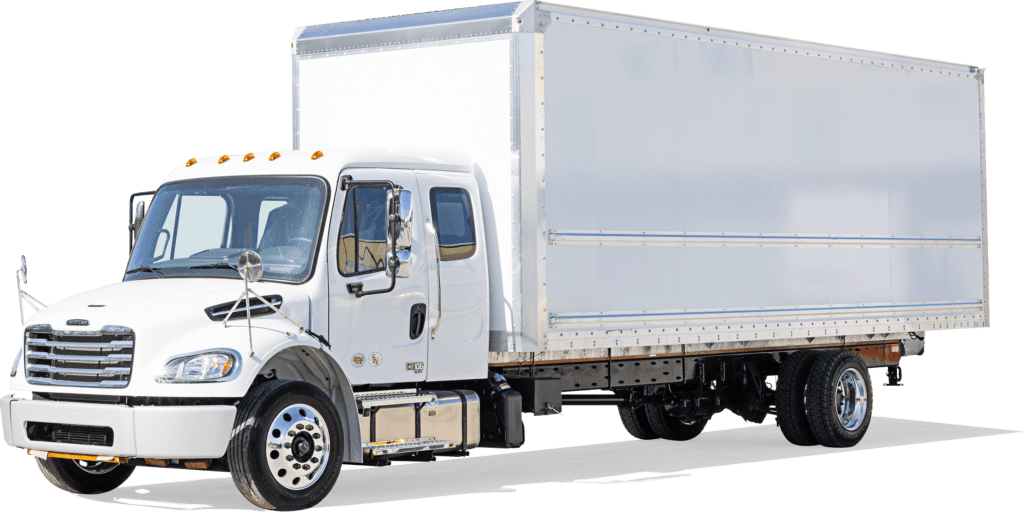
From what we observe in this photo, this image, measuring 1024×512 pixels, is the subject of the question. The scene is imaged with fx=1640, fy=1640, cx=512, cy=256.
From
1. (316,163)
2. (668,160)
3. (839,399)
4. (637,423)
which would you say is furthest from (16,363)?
(839,399)

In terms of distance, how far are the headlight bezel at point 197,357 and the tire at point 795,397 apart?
7.28 m

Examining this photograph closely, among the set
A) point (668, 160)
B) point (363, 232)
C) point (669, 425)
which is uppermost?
point (668, 160)

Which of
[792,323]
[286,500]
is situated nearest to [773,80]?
[792,323]

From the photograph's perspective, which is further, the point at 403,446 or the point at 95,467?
the point at 95,467

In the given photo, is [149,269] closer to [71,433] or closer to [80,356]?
[80,356]

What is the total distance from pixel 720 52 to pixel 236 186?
515cm

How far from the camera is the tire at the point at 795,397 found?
1756 cm

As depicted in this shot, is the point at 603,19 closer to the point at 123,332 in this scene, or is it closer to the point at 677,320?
the point at 677,320

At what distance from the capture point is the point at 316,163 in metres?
13.6

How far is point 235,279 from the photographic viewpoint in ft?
43.4

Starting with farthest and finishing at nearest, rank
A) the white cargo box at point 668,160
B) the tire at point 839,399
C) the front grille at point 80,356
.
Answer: the tire at point 839,399, the white cargo box at point 668,160, the front grille at point 80,356

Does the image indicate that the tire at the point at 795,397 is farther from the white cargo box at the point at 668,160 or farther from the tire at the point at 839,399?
the white cargo box at the point at 668,160

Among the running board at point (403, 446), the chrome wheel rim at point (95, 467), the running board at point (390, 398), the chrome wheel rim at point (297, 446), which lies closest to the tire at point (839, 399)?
the running board at point (403, 446)

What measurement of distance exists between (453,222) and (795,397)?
17.2 feet
